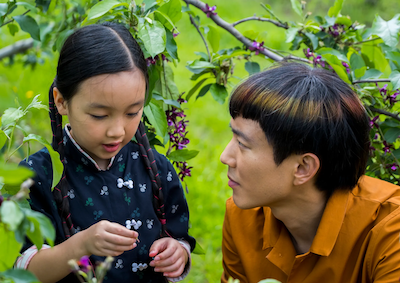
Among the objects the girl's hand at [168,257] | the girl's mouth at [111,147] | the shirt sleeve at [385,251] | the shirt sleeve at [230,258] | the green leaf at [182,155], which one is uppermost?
the girl's mouth at [111,147]

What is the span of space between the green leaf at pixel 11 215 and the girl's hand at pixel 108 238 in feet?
2.08

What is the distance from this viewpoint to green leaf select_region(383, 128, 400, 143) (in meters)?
1.86

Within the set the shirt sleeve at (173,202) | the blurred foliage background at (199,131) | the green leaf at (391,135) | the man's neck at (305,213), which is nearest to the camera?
the man's neck at (305,213)

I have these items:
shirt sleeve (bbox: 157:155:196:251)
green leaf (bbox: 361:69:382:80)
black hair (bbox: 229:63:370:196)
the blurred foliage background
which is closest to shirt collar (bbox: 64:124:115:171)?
shirt sleeve (bbox: 157:155:196:251)

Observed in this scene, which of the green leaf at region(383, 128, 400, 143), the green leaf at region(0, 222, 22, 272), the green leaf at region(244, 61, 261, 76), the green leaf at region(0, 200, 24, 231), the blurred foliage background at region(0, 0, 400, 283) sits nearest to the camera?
the green leaf at region(0, 200, 24, 231)

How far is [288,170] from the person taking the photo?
5.08 ft

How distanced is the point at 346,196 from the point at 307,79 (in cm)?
45

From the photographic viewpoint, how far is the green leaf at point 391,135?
1860mm

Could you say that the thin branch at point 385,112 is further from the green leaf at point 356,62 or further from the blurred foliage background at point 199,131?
the blurred foliage background at point 199,131

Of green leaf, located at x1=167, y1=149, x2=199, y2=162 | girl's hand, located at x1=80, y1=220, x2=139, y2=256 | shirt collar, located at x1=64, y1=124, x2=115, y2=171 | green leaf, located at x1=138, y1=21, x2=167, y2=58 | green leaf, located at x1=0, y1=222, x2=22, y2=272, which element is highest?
green leaf, located at x1=138, y1=21, x2=167, y2=58

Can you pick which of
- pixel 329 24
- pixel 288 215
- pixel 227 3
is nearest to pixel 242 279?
pixel 288 215

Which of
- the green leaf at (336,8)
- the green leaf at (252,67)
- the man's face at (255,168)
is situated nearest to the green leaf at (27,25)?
the green leaf at (252,67)

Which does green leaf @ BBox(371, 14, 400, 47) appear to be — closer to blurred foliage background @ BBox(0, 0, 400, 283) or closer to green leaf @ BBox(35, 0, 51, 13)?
blurred foliage background @ BBox(0, 0, 400, 283)

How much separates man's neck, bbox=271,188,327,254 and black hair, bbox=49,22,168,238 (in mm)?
720
